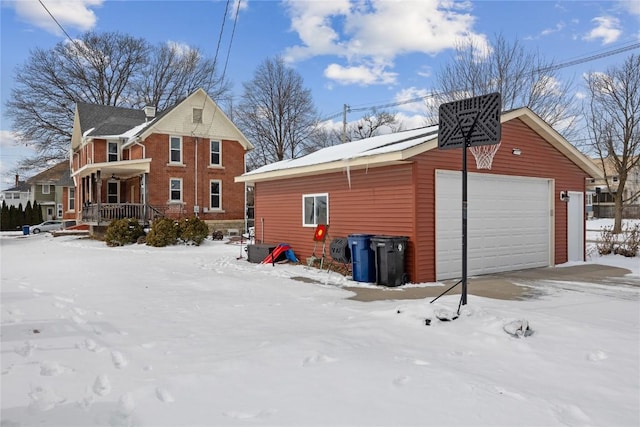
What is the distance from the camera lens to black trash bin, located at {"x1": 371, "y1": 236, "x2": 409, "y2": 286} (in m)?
8.89

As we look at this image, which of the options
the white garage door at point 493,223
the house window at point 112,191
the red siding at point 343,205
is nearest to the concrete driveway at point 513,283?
the white garage door at point 493,223

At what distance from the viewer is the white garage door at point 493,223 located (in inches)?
381

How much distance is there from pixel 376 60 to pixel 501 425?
2183 cm

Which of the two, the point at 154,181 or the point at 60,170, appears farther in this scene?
the point at 60,170

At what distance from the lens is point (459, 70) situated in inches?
973

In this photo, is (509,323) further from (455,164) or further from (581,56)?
(581,56)

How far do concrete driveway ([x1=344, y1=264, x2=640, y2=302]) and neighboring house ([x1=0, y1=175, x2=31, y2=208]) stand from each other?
216ft

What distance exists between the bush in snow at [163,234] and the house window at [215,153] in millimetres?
8787

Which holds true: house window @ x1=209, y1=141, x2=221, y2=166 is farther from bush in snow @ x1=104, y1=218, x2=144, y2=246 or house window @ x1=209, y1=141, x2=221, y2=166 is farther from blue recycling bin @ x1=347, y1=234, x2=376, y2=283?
blue recycling bin @ x1=347, y1=234, x2=376, y2=283

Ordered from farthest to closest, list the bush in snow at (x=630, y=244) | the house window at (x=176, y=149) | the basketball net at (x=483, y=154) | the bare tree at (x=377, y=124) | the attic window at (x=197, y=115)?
the bare tree at (x=377, y=124) < the attic window at (x=197, y=115) < the house window at (x=176, y=149) < the bush in snow at (x=630, y=244) < the basketball net at (x=483, y=154)

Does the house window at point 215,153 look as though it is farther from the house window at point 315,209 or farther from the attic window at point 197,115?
the house window at point 315,209

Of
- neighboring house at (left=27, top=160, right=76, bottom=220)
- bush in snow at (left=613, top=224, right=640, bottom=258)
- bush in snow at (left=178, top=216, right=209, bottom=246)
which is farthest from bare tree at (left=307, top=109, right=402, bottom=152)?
bush in snow at (left=613, top=224, right=640, bottom=258)

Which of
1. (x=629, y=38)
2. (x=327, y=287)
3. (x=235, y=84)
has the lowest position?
(x=327, y=287)

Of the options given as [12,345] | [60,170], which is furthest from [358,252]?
[60,170]
